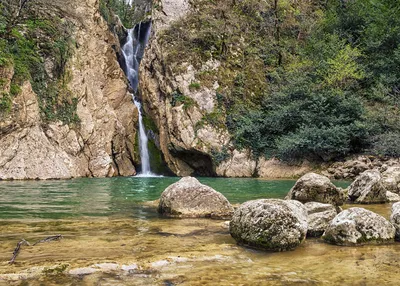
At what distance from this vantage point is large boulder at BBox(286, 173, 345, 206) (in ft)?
29.0

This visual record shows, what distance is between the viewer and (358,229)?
512cm

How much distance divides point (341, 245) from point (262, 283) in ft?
7.14

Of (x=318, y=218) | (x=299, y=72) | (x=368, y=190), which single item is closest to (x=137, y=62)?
(x=299, y=72)

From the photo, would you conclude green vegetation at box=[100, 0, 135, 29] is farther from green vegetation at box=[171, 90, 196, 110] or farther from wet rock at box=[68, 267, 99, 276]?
wet rock at box=[68, 267, 99, 276]

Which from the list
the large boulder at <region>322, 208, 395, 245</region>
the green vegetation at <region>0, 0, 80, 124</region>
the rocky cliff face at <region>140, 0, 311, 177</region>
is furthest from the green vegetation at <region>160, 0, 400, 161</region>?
the large boulder at <region>322, 208, 395, 245</region>

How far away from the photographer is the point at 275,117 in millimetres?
25375

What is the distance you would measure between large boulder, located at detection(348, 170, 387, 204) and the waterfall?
19452 millimetres

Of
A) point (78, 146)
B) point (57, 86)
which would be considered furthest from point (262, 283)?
point (57, 86)

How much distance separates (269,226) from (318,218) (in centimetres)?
142

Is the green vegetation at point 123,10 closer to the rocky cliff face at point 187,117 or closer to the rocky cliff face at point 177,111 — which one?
the rocky cliff face at point 187,117

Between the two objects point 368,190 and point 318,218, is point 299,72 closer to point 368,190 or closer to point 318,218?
point 368,190

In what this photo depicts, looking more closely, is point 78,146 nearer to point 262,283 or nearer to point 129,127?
point 129,127

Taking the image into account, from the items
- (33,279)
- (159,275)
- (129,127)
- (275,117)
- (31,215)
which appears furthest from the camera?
(129,127)

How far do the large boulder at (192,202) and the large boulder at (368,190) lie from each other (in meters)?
4.41
